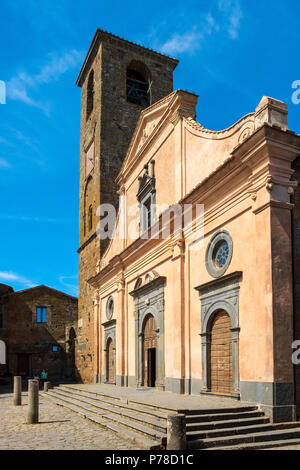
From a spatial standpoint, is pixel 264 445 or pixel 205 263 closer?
pixel 264 445

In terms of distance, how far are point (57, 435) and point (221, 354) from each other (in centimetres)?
455

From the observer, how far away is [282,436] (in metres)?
8.63

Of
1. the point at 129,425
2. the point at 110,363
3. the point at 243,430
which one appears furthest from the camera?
the point at 110,363

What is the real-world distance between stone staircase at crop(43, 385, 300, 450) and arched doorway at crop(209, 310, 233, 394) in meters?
2.05

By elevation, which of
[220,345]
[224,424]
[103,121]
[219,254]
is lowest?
[224,424]

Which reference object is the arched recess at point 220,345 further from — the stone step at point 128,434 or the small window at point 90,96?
the small window at point 90,96

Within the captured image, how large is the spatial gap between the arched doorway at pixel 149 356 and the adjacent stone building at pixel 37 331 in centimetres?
1829

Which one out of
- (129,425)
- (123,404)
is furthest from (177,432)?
(123,404)

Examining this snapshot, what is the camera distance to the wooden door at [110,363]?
74.1 ft

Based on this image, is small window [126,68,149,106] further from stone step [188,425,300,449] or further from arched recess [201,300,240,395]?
stone step [188,425,300,449]

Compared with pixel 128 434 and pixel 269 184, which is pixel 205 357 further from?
pixel 269 184

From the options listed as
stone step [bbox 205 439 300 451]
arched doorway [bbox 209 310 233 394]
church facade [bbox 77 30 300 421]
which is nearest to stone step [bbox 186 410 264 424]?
church facade [bbox 77 30 300 421]

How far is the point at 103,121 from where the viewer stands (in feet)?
94.5
